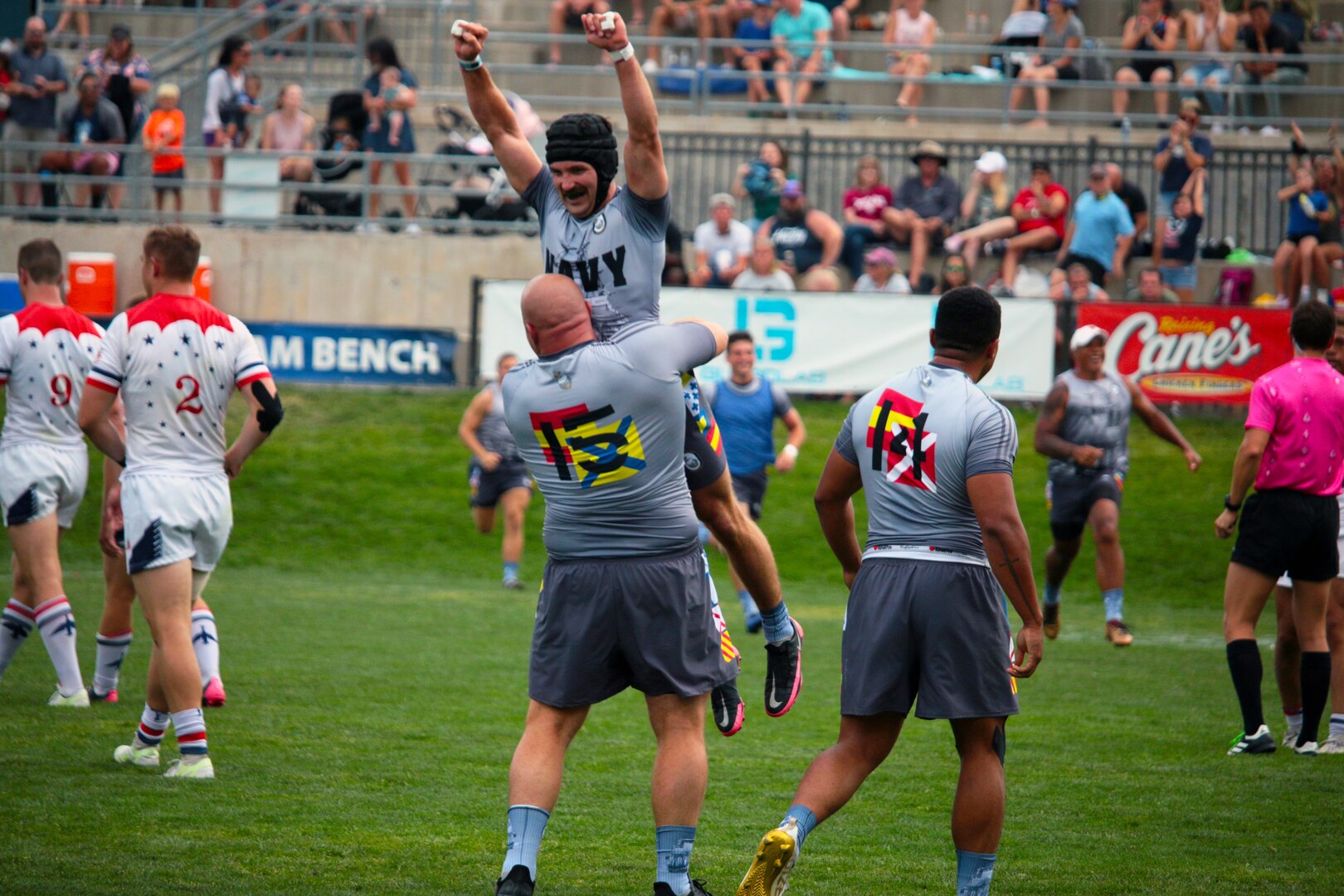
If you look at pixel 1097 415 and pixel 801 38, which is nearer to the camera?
pixel 1097 415

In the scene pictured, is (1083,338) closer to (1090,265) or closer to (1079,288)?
(1079,288)

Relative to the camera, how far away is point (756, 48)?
22.9 metres

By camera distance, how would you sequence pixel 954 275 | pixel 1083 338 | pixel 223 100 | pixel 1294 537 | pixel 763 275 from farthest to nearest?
1. pixel 223 100
2. pixel 763 275
3. pixel 954 275
4. pixel 1083 338
5. pixel 1294 537

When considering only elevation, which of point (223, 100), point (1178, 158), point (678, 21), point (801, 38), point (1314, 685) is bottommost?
point (1314, 685)

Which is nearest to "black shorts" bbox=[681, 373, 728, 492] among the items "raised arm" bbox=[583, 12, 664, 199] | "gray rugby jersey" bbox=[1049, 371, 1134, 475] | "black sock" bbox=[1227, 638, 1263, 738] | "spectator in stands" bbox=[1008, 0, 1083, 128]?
"raised arm" bbox=[583, 12, 664, 199]

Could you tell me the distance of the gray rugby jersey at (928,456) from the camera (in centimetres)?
481

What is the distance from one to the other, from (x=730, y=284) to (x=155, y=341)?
1232cm

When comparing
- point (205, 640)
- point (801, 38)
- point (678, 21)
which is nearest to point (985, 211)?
point (801, 38)

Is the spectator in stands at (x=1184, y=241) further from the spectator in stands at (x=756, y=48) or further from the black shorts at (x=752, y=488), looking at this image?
the black shorts at (x=752, y=488)

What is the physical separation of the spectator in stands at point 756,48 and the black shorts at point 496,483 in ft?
33.0

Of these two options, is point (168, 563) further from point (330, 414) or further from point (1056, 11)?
point (1056, 11)

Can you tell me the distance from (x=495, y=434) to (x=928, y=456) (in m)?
10.2

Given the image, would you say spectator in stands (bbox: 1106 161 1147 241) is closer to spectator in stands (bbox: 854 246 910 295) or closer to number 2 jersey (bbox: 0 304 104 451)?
spectator in stands (bbox: 854 246 910 295)

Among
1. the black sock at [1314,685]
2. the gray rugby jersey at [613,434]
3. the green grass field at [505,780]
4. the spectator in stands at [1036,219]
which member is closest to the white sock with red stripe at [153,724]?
the green grass field at [505,780]
